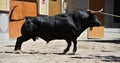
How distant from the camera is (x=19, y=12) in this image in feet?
65.0


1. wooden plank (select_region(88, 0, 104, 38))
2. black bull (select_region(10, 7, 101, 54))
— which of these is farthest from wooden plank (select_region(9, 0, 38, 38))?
wooden plank (select_region(88, 0, 104, 38))

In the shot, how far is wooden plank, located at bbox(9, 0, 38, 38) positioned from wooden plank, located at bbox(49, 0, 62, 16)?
1.64m

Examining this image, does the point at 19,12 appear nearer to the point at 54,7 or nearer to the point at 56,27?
the point at 54,7

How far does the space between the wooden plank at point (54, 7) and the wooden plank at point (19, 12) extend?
1641 mm

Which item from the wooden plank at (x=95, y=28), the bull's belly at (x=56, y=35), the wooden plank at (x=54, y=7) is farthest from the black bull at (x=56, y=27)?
the wooden plank at (x=95, y=28)

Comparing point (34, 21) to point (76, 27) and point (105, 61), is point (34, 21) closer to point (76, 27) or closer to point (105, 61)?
point (76, 27)

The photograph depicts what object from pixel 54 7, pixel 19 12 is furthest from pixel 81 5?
pixel 19 12

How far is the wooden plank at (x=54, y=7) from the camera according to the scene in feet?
75.4

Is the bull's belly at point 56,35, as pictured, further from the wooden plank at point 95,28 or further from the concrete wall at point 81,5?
the wooden plank at point 95,28

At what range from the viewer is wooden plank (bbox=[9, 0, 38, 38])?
1919cm

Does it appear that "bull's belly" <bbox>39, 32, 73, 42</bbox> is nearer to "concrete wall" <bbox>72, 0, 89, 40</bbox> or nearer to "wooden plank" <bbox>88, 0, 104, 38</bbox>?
"concrete wall" <bbox>72, 0, 89, 40</bbox>

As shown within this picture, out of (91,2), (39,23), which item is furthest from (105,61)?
(91,2)

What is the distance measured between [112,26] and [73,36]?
50.1 ft

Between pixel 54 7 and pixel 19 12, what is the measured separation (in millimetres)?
3895
